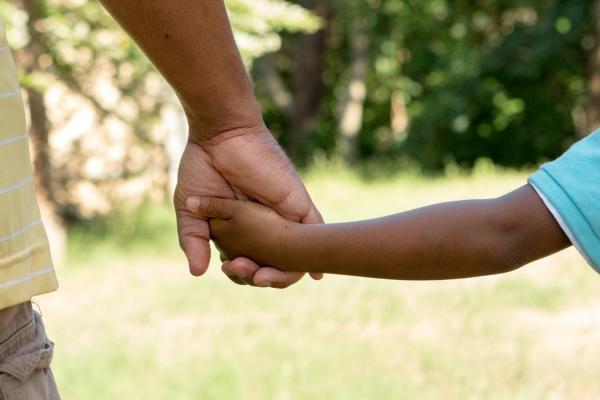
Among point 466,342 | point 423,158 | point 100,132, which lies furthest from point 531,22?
point 466,342

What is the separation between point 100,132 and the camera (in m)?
11.6

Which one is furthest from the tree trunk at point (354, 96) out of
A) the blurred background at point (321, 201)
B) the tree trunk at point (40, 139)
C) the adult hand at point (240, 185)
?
the adult hand at point (240, 185)

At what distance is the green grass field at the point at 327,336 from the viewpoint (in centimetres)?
460

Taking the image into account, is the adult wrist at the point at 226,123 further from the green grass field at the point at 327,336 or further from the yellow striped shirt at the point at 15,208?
the green grass field at the point at 327,336

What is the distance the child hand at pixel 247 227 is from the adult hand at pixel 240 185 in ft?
0.06

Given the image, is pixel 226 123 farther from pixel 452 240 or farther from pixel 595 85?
pixel 595 85

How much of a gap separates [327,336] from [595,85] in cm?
1103

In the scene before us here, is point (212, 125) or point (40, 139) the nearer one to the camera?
point (212, 125)

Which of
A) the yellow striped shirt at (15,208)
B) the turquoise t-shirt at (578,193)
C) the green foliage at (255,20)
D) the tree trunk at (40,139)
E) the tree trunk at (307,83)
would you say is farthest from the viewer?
the tree trunk at (307,83)

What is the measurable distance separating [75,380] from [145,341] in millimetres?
790

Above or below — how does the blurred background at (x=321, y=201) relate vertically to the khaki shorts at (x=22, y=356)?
below

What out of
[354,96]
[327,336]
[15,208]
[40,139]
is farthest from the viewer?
[354,96]

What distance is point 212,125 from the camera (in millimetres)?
2008

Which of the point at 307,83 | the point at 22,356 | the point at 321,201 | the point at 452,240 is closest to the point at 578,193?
the point at 452,240
